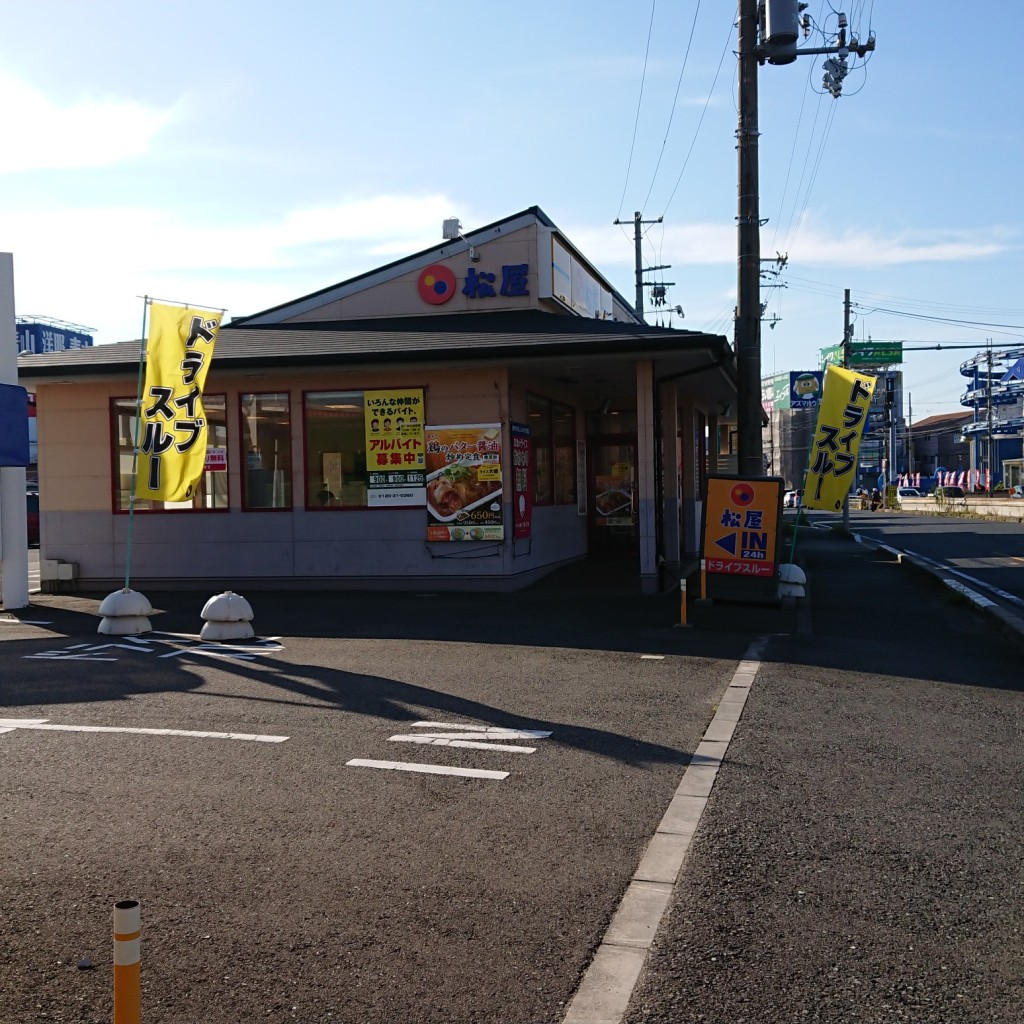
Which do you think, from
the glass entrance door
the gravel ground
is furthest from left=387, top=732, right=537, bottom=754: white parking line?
the glass entrance door

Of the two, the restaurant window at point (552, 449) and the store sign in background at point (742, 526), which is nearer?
the store sign in background at point (742, 526)

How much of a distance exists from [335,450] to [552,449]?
4028 millimetres

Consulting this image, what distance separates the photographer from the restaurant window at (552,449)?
17.8 m

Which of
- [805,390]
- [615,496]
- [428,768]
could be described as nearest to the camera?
[428,768]


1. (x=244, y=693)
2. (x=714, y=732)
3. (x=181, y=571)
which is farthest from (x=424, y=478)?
(x=714, y=732)

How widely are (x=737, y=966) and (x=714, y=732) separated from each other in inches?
142

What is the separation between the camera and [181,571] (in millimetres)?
17312

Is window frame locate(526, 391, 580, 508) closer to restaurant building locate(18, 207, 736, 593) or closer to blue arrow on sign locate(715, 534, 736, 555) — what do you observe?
restaurant building locate(18, 207, 736, 593)

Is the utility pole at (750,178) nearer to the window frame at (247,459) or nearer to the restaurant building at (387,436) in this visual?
the restaurant building at (387,436)

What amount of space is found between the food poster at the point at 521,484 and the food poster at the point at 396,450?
1.40 meters

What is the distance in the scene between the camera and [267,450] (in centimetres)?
1717

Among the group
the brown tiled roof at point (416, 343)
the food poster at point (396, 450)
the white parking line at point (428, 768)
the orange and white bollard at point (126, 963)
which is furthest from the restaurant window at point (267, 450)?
the orange and white bollard at point (126, 963)

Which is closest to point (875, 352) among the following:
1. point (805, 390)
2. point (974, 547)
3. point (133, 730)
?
point (805, 390)

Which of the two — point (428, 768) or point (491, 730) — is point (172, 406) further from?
point (428, 768)
